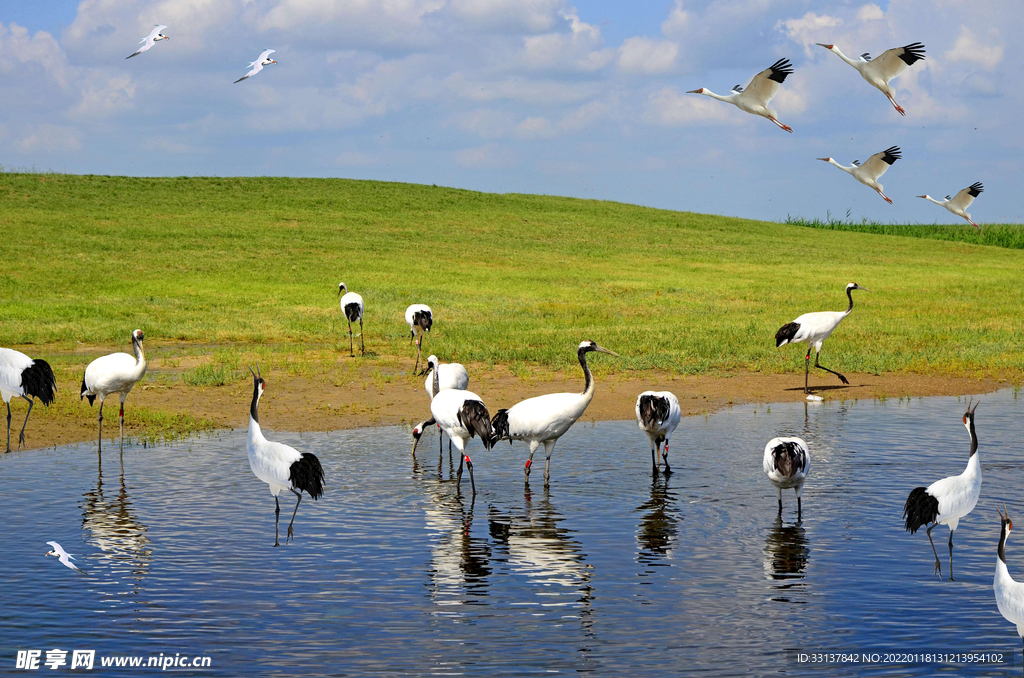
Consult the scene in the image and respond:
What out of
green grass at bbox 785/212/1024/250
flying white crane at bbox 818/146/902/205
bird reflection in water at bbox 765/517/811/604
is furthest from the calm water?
green grass at bbox 785/212/1024/250

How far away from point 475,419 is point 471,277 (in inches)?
1290

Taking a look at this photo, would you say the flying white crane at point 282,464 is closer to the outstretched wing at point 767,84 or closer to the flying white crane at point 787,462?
the flying white crane at point 787,462

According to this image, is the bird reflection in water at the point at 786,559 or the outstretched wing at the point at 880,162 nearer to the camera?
the bird reflection in water at the point at 786,559

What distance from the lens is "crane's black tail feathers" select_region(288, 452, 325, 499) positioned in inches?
415

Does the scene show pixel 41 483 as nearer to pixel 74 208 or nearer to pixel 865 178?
pixel 865 178

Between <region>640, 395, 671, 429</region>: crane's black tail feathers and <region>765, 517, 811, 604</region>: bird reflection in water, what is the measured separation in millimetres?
2487

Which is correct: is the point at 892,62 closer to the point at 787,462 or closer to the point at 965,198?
the point at 965,198

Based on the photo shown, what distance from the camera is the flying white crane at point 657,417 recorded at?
13734 millimetres

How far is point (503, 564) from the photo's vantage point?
33.2 ft

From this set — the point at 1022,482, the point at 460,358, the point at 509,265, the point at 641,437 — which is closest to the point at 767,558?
the point at 1022,482

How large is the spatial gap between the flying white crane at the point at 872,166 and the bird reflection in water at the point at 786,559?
6.41 m

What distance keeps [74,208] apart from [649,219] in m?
36.8

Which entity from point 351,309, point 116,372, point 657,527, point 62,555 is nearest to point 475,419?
point 657,527

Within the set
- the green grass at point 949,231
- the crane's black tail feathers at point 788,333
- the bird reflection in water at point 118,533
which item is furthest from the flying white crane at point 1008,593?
the green grass at point 949,231
